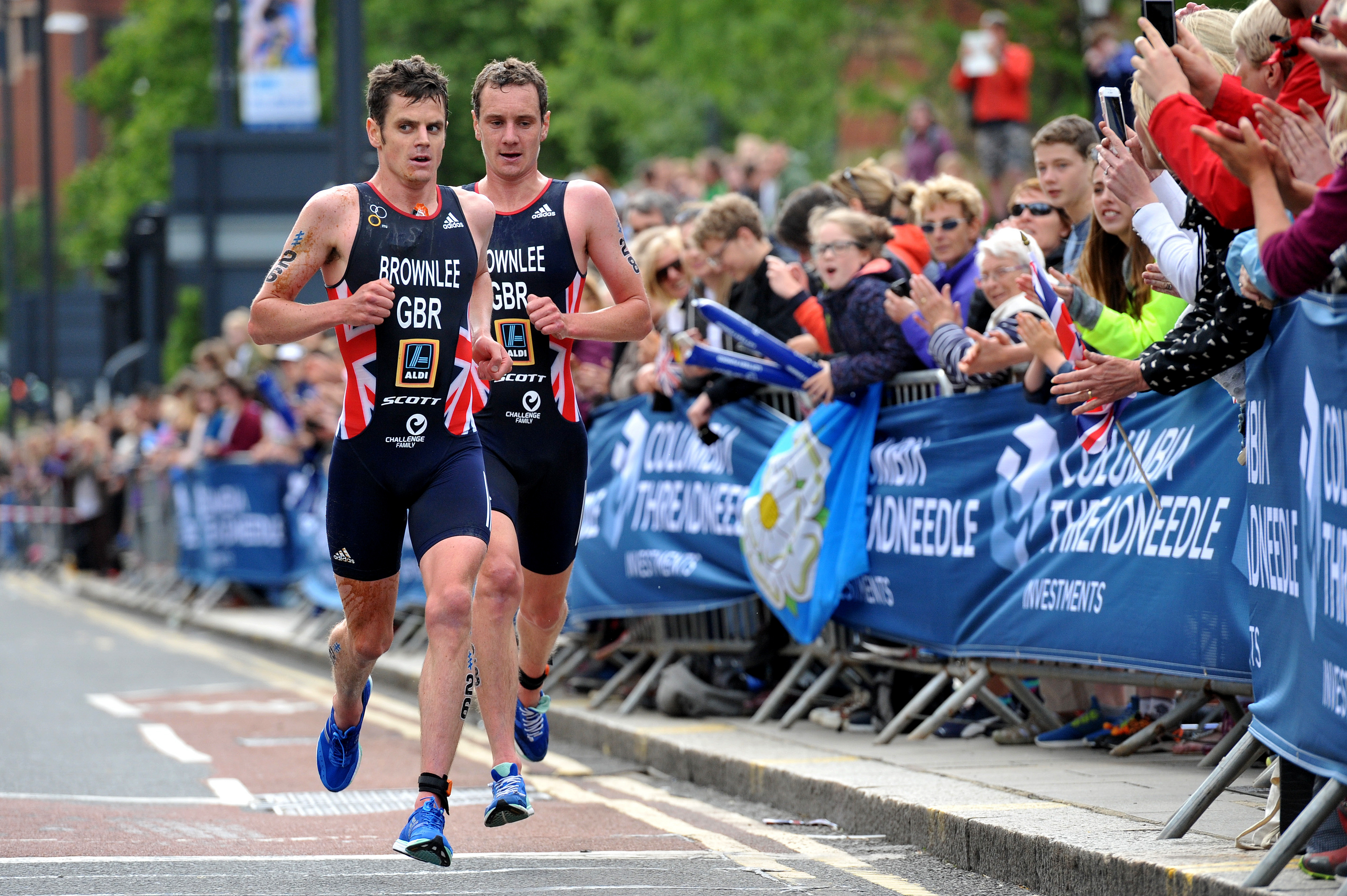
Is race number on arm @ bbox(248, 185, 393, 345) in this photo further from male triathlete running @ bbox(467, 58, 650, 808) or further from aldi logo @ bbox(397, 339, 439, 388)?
male triathlete running @ bbox(467, 58, 650, 808)

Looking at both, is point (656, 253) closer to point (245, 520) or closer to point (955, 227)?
point (955, 227)

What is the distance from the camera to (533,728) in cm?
739

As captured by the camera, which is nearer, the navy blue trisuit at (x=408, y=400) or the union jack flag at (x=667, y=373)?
the navy blue trisuit at (x=408, y=400)

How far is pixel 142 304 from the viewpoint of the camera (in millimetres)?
36812

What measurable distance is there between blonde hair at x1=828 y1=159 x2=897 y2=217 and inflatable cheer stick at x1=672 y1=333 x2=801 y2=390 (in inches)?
51.9

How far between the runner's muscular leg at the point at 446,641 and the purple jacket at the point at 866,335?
3208 millimetres

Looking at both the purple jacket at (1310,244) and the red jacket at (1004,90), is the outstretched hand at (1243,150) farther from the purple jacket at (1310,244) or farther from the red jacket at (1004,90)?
the red jacket at (1004,90)

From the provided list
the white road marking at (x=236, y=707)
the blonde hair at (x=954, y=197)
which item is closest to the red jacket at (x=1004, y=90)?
the blonde hair at (x=954, y=197)

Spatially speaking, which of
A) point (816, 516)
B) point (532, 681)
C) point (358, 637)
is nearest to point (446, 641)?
point (358, 637)

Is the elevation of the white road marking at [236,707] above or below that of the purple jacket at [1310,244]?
below

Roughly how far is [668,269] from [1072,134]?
343 centimetres

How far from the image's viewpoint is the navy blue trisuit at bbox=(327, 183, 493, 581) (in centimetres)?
617

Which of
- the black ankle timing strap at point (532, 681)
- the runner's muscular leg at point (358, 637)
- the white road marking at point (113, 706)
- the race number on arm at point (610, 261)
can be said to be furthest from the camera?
the white road marking at point (113, 706)

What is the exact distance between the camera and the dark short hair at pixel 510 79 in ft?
22.3
